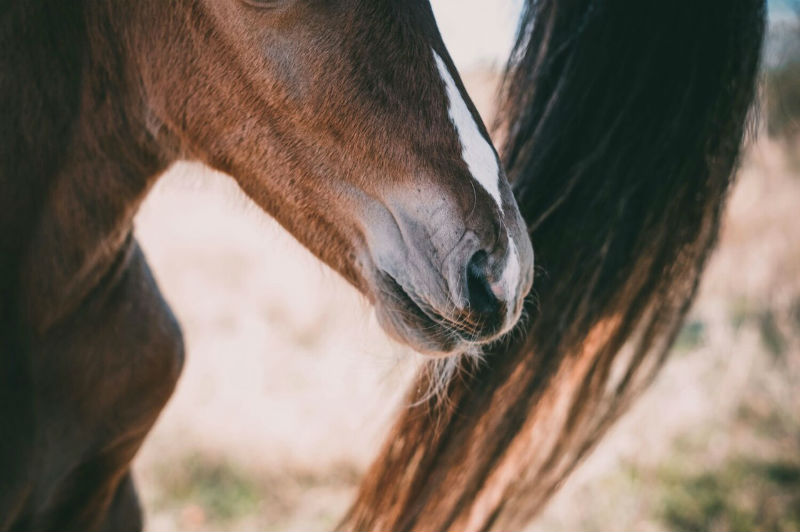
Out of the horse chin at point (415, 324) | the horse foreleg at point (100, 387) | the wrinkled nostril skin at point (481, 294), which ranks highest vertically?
the wrinkled nostril skin at point (481, 294)

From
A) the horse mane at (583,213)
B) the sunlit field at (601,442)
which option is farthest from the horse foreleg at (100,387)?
the sunlit field at (601,442)

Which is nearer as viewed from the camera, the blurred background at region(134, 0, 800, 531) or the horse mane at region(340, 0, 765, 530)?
the horse mane at region(340, 0, 765, 530)

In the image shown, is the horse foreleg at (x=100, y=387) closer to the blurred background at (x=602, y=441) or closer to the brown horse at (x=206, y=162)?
the brown horse at (x=206, y=162)

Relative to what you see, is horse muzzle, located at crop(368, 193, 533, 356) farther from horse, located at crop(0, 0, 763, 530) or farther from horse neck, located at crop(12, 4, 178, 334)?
horse neck, located at crop(12, 4, 178, 334)

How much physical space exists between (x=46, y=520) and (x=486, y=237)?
3.86 ft

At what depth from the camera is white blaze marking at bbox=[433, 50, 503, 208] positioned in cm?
119

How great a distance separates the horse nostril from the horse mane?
0.32 m

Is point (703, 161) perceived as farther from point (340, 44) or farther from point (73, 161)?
point (73, 161)

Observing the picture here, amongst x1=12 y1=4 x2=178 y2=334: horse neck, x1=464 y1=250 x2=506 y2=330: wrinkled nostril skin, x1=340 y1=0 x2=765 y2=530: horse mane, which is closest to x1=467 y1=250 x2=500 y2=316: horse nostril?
x1=464 y1=250 x2=506 y2=330: wrinkled nostril skin

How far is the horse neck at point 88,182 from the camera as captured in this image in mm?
1377

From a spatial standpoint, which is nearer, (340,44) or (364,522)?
(340,44)

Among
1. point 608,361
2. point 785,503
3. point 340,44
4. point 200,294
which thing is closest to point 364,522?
point 608,361

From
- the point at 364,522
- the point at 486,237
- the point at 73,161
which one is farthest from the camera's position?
the point at 364,522

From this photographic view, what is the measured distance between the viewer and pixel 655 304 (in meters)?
1.62
